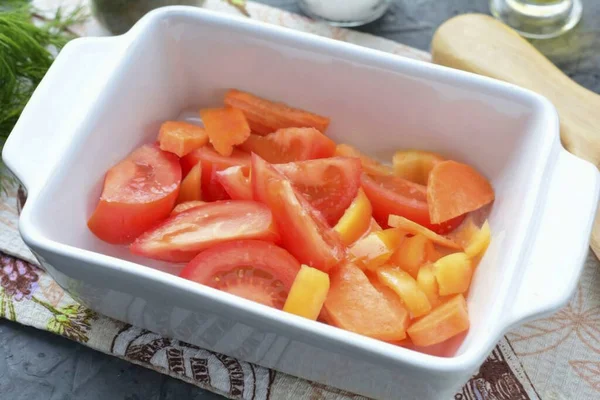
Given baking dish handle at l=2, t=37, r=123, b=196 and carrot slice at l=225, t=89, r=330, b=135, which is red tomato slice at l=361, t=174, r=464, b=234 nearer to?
carrot slice at l=225, t=89, r=330, b=135

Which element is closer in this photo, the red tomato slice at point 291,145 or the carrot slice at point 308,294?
the carrot slice at point 308,294

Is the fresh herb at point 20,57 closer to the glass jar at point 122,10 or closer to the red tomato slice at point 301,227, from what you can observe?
the glass jar at point 122,10

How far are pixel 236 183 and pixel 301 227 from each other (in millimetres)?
152

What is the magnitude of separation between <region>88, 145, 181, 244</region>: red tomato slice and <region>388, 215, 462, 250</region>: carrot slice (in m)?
0.32

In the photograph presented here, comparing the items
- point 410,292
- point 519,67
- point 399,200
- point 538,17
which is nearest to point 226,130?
point 399,200

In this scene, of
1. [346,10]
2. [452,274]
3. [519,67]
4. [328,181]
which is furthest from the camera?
[346,10]

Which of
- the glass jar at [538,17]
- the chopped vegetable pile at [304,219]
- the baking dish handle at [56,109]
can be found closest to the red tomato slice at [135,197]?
the chopped vegetable pile at [304,219]

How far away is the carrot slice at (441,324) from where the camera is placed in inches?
38.2

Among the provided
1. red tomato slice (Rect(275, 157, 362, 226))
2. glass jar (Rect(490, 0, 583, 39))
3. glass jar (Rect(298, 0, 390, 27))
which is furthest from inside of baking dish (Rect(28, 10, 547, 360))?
glass jar (Rect(490, 0, 583, 39))

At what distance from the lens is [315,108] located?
1.24 m

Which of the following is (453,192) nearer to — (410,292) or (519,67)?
(410,292)

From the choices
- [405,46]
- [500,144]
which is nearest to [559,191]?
[500,144]

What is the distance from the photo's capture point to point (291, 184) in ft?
3.55

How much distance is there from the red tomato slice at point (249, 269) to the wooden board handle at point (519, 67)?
21.9 inches
